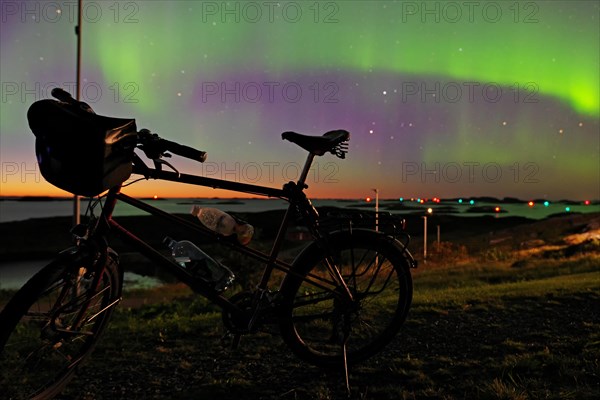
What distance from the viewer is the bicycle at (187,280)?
273 cm

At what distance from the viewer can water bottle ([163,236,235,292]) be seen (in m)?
3.28

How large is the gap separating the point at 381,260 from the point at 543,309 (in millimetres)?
3585

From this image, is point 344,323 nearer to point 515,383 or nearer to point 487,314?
point 515,383

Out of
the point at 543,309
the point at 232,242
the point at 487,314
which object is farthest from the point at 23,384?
the point at 543,309

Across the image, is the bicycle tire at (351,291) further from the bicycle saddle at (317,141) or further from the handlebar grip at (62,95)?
the handlebar grip at (62,95)

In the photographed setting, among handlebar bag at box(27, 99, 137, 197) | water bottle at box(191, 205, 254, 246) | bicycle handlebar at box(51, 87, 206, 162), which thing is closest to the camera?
handlebar bag at box(27, 99, 137, 197)

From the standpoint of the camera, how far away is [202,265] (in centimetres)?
334

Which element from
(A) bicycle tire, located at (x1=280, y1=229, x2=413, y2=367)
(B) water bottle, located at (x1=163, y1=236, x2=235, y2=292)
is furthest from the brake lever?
(A) bicycle tire, located at (x1=280, y1=229, x2=413, y2=367)

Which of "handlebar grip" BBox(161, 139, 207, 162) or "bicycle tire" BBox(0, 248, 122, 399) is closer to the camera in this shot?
"bicycle tire" BBox(0, 248, 122, 399)

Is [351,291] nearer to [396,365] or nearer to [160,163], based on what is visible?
[396,365]

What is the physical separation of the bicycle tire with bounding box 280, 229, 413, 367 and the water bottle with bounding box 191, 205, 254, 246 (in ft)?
1.59

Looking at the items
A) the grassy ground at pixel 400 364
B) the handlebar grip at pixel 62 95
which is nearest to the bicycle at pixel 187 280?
the handlebar grip at pixel 62 95

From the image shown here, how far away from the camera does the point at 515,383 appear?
3.38 meters

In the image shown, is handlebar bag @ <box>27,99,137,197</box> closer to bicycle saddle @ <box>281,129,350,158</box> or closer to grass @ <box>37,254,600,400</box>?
bicycle saddle @ <box>281,129,350,158</box>
